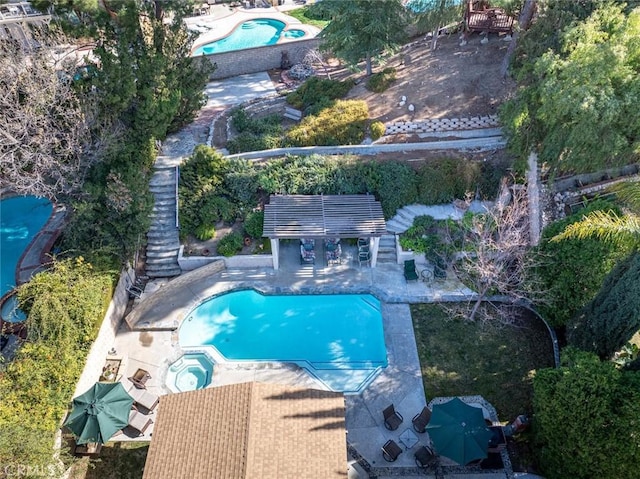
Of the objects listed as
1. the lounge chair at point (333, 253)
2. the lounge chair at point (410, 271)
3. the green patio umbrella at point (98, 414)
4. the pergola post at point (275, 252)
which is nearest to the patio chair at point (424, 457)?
the lounge chair at point (410, 271)

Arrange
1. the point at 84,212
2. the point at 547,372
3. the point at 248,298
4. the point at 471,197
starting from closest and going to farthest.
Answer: the point at 547,372
the point at 84,212
the point at 248,298
the point at 471,197

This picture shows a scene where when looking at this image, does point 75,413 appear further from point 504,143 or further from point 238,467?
point 504,143

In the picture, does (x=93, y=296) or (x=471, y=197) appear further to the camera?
(x=471, y=197)

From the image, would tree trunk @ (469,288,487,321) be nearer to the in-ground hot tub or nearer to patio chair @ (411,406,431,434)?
patio chair @ (411,406,431,434)

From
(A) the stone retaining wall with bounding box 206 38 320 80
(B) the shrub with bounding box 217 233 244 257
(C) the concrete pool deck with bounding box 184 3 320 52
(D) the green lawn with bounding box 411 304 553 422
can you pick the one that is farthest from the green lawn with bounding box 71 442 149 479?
(C) the concrete pool deck with bounding box 184 3 320 52

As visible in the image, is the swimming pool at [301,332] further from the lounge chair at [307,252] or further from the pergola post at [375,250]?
the lounge chair at [307,252]

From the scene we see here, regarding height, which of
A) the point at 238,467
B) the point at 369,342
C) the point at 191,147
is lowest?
the point at 369,342

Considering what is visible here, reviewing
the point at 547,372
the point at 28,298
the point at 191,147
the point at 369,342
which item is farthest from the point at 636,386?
the point at 191,147
